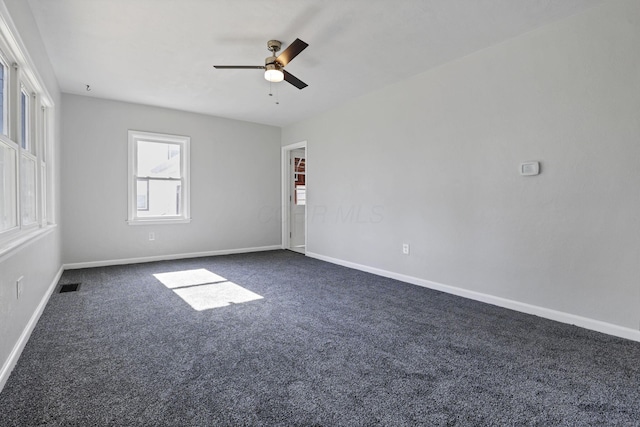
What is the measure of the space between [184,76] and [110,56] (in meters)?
0.76

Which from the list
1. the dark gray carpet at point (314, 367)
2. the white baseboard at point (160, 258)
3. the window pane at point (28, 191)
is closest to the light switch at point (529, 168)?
the dark gray carpet at point (314, 367)

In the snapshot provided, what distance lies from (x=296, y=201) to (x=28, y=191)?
4.35 m

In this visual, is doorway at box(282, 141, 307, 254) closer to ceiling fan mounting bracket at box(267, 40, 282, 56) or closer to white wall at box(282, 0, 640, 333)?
white wall at box(282, 0, 640, 333)

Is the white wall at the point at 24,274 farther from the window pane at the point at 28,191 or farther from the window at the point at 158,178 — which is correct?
the window at the point at 158,178

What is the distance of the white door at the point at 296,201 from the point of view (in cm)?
659

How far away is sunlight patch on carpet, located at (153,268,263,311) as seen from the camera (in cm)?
316

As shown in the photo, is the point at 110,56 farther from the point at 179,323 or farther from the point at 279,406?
the point at 279,406

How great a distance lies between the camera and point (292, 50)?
2.70m

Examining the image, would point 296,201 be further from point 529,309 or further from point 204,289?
point 529,309

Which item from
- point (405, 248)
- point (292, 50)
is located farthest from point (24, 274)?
point (405, 248)

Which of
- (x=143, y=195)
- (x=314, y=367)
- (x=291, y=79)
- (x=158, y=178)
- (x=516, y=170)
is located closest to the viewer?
(x=314, y=367)

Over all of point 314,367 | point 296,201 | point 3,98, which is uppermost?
point 3,98

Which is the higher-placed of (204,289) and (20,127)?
(20,127)

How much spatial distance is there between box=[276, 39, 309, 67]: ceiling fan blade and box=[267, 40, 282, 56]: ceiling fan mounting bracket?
204 millimetres
